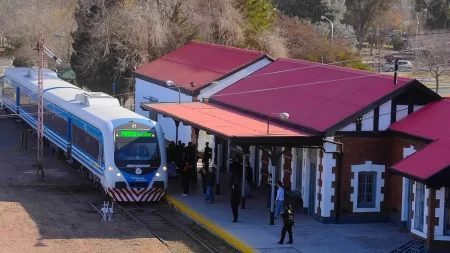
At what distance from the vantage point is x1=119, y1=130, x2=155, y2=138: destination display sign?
2714cm

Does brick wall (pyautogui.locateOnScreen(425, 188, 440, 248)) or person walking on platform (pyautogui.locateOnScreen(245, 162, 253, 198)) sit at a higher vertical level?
brick wall (pyautogui.locateOnScreen(425, 188, 440, 248))

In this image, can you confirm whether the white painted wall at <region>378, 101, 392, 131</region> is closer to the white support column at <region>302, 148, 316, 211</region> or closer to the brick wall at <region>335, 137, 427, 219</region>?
the brick wall at <region>335, 137, 427, 219</region>

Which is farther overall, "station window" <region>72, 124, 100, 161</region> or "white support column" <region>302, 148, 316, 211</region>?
"station window" <region>72, 124, 100, 161</region>

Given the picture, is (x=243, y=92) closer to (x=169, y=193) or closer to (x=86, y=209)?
(x=169, y=193)

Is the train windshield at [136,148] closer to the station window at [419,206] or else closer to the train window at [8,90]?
the station window at [419,206]

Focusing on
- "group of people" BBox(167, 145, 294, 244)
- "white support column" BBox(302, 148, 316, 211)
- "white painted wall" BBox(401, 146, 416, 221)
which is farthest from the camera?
"white support column" BBox(302, 148, 316, 211)

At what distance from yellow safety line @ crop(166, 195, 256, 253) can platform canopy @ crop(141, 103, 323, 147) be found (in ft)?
7.90

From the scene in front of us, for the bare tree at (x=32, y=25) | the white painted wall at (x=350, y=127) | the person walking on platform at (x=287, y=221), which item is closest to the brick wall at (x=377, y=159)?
the white painted wall at (x=350, y=127)

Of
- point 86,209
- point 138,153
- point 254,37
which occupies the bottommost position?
point 86,209

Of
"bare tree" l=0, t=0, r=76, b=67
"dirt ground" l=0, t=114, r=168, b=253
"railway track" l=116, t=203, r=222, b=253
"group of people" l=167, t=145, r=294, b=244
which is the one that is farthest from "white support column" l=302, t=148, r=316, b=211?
"bare tree" l=0, t=0, r=76, b=67

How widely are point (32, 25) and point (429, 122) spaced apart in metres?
51.4

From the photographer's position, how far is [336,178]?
2431 centimetres

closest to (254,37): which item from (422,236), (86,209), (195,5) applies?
(195,5)

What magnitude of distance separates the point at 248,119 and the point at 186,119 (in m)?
2.02
